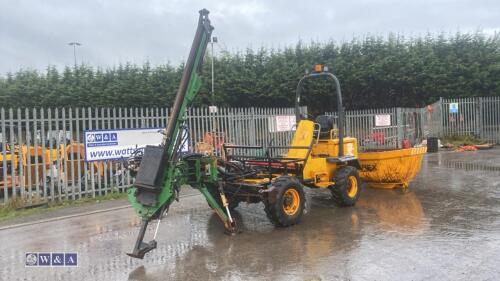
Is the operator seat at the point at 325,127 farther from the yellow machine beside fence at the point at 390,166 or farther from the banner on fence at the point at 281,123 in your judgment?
the banner on fence at the point at 281,123

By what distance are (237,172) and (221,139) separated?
19.5 ft

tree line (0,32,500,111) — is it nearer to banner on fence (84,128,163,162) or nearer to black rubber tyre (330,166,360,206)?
banner on fence (84,128,163,162)

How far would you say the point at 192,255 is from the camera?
5.72m

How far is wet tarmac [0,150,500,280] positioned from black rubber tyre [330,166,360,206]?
0.24 meters

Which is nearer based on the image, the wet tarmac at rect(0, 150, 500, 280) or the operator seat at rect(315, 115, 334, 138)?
the wet tarmac at rect(0, 150, 500, 280)

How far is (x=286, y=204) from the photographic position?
23.1 feet

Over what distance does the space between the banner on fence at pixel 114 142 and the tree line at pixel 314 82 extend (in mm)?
13244

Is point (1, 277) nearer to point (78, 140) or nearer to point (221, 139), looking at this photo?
point (78, 140)

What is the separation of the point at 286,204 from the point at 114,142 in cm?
521

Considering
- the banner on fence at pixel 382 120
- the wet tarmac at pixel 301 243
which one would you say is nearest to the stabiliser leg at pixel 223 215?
the wet tarmac at pixel 301 243

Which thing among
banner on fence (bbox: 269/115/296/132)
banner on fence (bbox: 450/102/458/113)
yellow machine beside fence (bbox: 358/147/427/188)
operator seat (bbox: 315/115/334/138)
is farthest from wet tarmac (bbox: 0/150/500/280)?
banner on fence (bbox: 450/102/458/113)

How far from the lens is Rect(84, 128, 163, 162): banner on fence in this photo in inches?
395

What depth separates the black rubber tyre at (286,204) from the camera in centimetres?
664

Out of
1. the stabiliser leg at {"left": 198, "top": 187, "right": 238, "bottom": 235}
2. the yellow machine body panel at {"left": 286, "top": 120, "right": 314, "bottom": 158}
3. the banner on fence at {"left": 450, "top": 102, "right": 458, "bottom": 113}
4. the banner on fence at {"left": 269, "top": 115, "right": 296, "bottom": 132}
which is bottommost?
the stabiliser leg at {"left": 198, "top": 187, "right": 238, "bottom": 235}
